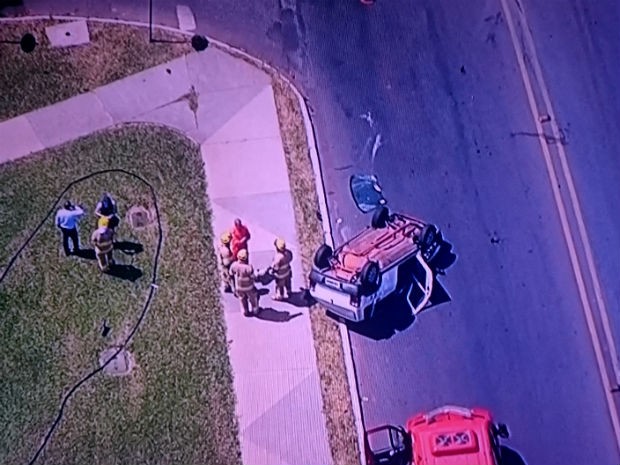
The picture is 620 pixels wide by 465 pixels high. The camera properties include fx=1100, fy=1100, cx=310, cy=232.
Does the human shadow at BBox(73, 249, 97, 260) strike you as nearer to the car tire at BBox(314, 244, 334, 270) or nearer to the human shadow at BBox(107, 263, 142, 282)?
the human shadow at BBox(107, 263, 142, 282)

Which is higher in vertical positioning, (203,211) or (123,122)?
(123,122)

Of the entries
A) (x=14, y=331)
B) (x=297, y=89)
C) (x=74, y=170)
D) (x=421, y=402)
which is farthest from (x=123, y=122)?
(x=421, y=402)

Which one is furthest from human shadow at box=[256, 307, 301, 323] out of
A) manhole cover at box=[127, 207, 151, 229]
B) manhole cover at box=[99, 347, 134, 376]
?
manhole cover at box=[127, 207, 151, 229]

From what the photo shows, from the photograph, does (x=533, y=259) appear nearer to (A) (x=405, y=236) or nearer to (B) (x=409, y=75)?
(A) (x=405, y=236)

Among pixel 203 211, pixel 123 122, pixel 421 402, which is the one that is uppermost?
pixel 123 122

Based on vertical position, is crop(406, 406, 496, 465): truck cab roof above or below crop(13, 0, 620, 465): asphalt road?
below

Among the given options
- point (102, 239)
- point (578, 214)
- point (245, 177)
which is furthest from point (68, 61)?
point (578, 214)

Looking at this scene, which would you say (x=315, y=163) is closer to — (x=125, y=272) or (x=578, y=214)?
(x=125, y=272)
